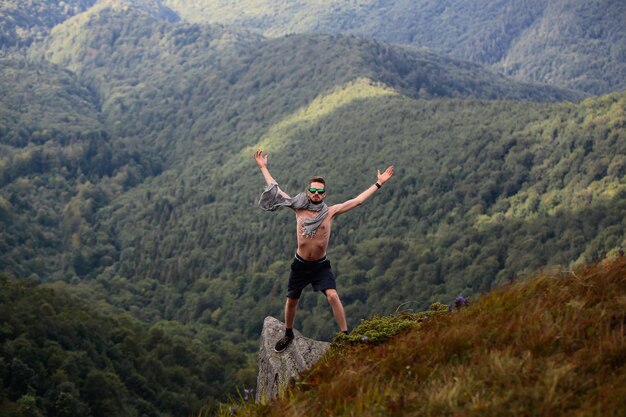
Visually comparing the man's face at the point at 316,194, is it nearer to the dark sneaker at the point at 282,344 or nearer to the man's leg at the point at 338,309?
the man's leg at the point at 338,309

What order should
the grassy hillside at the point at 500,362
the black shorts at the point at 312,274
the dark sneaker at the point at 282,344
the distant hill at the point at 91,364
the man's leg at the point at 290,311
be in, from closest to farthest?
the grassy hillside at the point at 500,362
the black shorts at the point at 312,274
the dark sneaker at the point at 282,344
the man's leg at the point at 290,311
the distant hill at the point at 91,364

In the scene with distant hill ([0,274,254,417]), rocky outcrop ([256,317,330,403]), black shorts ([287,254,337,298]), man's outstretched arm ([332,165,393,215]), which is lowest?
distant hill ([0,274,254,417])

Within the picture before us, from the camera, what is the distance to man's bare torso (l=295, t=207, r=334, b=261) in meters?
13.6

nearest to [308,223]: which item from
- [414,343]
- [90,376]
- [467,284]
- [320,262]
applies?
[320,262]

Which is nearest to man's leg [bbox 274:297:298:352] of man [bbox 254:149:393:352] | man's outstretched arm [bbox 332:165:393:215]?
man [bbox 254:149:393:352]

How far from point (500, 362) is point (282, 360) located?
222 inches

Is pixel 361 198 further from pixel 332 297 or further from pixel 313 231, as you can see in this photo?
pixel 332 297

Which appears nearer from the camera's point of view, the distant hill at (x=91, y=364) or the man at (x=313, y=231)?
the man at (x=313, y=231)

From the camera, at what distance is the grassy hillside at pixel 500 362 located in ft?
27.1

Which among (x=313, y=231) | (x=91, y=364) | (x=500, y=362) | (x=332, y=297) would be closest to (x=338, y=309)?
(x=332, y=297)

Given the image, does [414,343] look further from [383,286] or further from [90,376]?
[383,286]

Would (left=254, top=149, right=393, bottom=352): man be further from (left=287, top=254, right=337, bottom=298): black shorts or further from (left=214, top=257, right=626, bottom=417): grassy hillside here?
(left=214, top=257, right=626, bottom=417): grassy hillside

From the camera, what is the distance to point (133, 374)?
375ft

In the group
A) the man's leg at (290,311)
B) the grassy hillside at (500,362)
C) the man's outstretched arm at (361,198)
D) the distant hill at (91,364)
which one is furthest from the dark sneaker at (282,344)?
the distant hill at (91,364)
